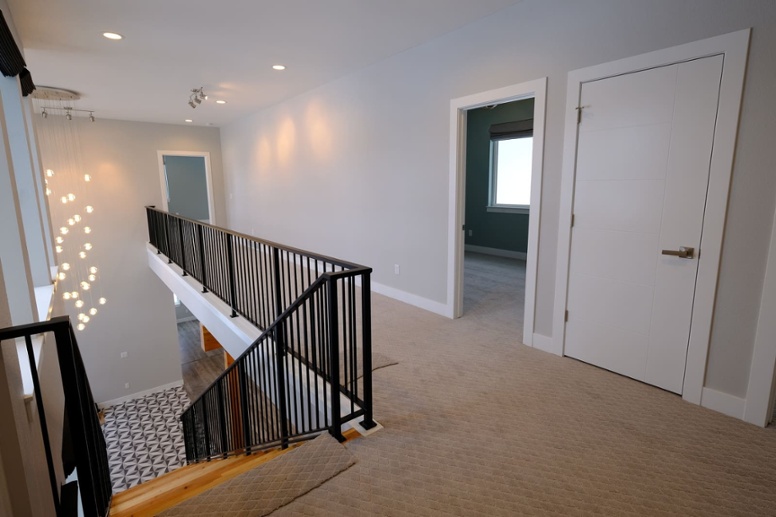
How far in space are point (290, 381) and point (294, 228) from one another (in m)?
3.93

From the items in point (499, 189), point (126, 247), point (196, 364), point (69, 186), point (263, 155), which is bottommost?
point (196, 364)

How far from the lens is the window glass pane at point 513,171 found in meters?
7.13

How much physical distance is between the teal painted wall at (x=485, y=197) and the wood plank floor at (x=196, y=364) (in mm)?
6777

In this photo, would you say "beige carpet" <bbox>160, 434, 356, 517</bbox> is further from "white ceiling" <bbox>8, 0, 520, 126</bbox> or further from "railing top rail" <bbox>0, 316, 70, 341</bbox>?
"white ceiling" <bbox>8, 0, 520, 126</bbox>

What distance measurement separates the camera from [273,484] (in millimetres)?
1801

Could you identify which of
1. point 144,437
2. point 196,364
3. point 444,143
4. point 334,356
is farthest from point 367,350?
point 196,364

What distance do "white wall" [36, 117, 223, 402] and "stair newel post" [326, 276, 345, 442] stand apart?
810 cm

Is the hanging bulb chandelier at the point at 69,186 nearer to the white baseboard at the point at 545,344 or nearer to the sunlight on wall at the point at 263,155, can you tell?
the sunlight on wall at the point at 263,155

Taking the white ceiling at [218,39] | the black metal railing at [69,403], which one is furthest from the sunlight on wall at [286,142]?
the black metal railing at [69,403]

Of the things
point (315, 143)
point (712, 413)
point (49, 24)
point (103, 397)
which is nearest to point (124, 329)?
point (103, 397)

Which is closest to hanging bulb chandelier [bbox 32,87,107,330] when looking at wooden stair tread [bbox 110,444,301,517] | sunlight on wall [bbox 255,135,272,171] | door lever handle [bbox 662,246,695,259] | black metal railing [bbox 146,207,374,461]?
black metal railing [bbox 146,207,374,461]

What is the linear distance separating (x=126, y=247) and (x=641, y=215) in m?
9.24

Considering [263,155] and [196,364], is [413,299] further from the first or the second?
[196,364]

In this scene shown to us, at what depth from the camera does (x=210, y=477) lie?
90.4 inches
